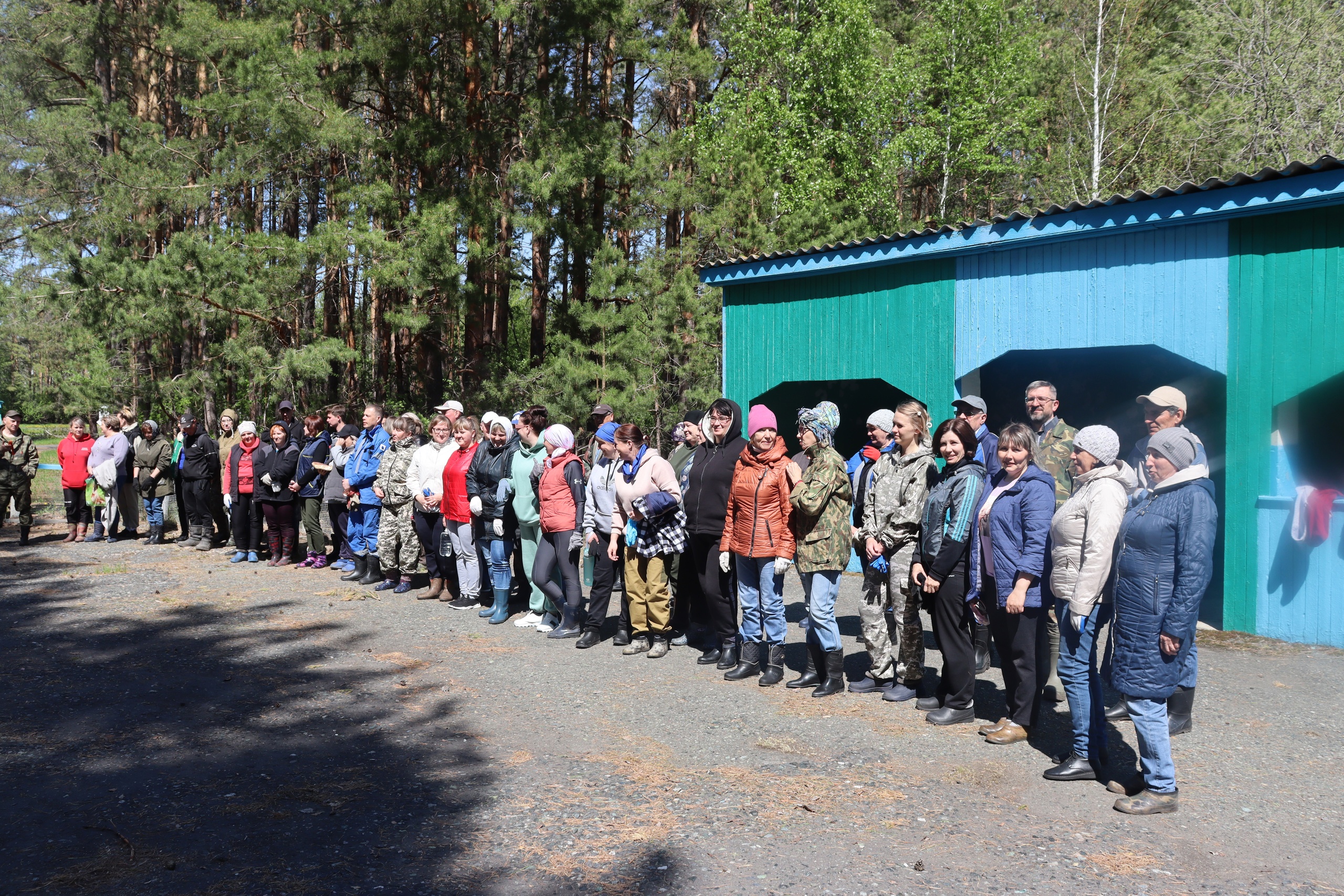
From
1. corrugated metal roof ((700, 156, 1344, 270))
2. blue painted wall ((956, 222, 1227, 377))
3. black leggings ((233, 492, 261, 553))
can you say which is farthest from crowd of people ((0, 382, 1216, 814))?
corrugated metal roof ((700, 156, 1344, 270))

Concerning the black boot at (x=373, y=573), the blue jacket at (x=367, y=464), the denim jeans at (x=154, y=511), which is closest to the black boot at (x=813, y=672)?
the blue jacket at (x=367, y=464)

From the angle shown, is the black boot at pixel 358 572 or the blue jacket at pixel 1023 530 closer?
the blue jacket at pixel 1023 530

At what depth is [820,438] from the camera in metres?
6.21

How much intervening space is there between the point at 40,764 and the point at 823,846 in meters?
4.04

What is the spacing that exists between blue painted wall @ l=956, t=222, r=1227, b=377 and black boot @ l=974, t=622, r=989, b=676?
3323 mm

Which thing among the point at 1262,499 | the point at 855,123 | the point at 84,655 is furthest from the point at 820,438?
the point at 855,123

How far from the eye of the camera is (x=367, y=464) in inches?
393

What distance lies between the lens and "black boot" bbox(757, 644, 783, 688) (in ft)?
21.0

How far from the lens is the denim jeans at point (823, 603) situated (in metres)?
6.03

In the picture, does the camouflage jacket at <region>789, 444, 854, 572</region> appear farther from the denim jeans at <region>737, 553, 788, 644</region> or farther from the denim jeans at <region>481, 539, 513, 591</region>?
the denim jeans at <region>481, 539, 513, 591</region>

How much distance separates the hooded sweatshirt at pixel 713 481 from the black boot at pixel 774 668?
890 millimetres

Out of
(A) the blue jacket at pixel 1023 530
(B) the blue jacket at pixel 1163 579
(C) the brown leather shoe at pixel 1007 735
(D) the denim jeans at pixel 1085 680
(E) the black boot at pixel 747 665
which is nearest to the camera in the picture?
(B) the blue jacket at pixel 1163 579

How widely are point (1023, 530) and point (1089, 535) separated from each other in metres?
0.56

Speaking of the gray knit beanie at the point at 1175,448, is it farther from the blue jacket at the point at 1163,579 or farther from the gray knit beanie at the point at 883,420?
the gray knit beanie at the point at 883,420
